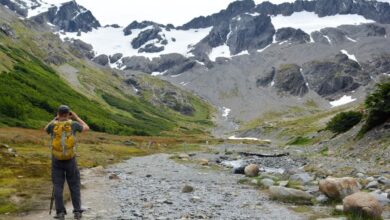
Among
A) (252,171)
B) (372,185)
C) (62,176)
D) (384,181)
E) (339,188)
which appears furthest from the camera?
(252,171)

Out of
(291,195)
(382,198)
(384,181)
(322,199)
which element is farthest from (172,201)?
(384,181)

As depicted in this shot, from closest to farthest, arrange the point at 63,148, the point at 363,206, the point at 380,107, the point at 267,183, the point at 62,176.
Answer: the point at 63,148 < the point at 62,176 < the point at 363,206 < the point at 267,183 < the point at 380,107

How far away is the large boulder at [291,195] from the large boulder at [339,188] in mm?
1117

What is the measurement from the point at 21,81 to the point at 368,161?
157 meters

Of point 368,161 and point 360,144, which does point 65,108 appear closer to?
point 368,161

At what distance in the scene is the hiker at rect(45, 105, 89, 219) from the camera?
17297mm

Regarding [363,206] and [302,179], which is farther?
[302,179]

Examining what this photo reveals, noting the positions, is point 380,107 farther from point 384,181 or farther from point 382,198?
point 382,198

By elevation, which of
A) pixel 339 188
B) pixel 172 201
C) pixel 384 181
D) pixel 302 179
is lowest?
pixel 172 201

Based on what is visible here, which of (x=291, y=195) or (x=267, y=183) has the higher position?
(x=291, y=195)

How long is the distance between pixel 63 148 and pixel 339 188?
49.6 ft

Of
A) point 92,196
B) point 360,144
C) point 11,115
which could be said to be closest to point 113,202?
point 92,196

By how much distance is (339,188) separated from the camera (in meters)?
24.1

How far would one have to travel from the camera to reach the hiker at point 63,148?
1730cm
